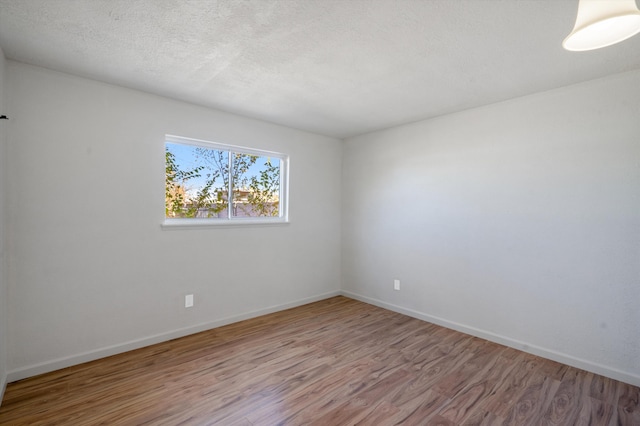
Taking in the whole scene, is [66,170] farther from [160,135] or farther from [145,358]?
[145,358]

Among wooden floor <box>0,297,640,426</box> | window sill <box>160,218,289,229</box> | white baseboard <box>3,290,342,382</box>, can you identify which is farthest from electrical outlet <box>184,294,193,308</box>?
window sill <box>160,218,289,229</box>

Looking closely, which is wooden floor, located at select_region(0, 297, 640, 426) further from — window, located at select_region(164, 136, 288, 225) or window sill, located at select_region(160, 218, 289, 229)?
window, located at select_region(164, 136, 288, 225)

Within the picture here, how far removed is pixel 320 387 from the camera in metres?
2.28

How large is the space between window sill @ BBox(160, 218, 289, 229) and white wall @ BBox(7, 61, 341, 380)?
6 cm

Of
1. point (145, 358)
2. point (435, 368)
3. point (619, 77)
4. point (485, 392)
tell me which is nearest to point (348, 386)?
point (435, 368)

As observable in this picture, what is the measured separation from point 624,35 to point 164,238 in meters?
3.53

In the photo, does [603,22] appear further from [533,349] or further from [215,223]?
[215,223]

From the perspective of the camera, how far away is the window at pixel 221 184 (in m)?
3.20

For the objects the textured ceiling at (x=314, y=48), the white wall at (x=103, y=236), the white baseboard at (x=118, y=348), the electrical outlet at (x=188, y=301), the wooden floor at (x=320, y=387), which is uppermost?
the textured ceiling at (x=314, y=48)

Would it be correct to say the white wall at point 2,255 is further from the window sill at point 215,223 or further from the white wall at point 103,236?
the window sill at point 215,223

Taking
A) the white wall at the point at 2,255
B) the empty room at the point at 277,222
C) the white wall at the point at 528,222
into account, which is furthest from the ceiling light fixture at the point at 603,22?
the white wall at the point at 2,255

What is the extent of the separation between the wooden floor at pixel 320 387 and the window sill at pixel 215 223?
1.18m

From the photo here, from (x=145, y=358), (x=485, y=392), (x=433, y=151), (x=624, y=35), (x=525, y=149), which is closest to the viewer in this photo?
(x=624, y=35)

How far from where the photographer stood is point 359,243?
451cm
